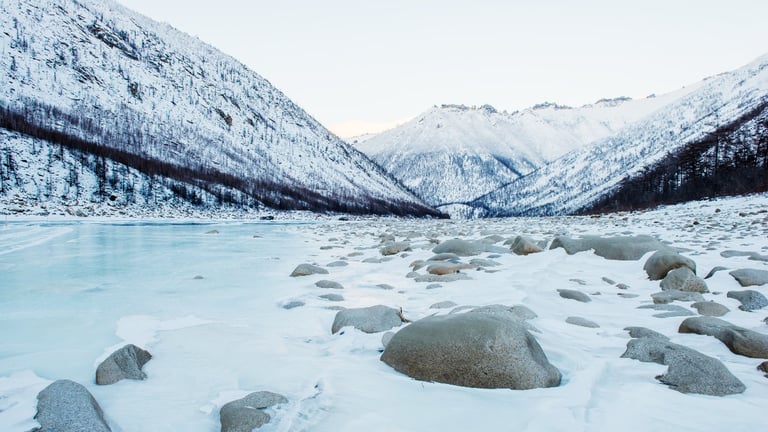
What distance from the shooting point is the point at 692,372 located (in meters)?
3.72

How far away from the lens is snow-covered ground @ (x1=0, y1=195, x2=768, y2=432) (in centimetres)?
325

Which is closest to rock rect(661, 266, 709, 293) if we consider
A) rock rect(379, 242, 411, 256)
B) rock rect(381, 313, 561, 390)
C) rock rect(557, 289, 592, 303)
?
rock rect(557, 289, 592, 303)

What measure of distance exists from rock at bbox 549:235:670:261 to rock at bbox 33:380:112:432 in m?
10.1

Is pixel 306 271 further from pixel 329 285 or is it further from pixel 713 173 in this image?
pixel 713 173

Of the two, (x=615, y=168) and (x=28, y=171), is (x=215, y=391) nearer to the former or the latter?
(x=28, y=171)

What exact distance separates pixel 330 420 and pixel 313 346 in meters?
1.84

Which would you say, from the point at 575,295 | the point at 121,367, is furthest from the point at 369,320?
the point at 575,295

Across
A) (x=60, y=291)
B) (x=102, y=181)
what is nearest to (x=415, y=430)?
(x=60, y=291)

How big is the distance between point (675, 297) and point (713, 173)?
6334 cm

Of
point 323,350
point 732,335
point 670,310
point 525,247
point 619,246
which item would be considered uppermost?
point 619,246

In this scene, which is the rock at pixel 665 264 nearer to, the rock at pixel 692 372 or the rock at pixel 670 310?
the rock at pixel 670 310

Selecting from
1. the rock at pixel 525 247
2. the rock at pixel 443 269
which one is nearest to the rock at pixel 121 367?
the rock at pixel 443 269

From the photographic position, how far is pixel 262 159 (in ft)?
384

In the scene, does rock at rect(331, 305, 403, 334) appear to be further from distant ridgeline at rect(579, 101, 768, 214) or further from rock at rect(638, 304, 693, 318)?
distant ridgeline at rect(579, 101, 768, 214)
